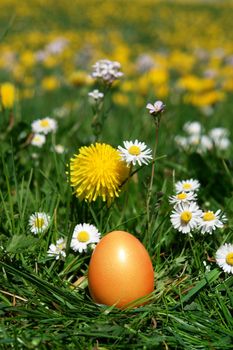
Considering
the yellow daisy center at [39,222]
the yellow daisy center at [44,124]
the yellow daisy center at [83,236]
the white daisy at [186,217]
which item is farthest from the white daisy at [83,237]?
the yellow daisy center at [44,124]

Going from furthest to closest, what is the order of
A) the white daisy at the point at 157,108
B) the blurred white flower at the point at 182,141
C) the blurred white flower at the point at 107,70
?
the blurred white flower at the point at 182,141, the blurred white flower at the point at 107,70, the white daisy at the point at 157,108

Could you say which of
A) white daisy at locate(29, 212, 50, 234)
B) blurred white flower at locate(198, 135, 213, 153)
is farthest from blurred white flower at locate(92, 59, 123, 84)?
blurred white flower at locate(198, 135, 213, 153)

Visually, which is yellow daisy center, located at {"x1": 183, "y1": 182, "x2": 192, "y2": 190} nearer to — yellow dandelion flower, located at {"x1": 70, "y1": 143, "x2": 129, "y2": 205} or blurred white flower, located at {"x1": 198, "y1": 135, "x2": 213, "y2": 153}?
yellow dandelion flower, located at {"x1": 70, "y1": 143, "x2": 129, "y2": 205}

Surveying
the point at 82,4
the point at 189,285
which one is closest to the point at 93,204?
the point at 189,285

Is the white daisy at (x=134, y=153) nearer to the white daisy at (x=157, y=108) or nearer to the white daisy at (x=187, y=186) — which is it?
the white daisy at (x=157, y=108)

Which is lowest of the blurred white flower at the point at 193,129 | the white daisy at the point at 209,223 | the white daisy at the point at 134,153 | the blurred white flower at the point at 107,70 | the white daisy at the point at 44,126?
the white daisy at the point at 209,223

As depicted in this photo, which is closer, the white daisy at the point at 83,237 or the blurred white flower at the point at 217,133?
the white daisy at the point at 83,237
